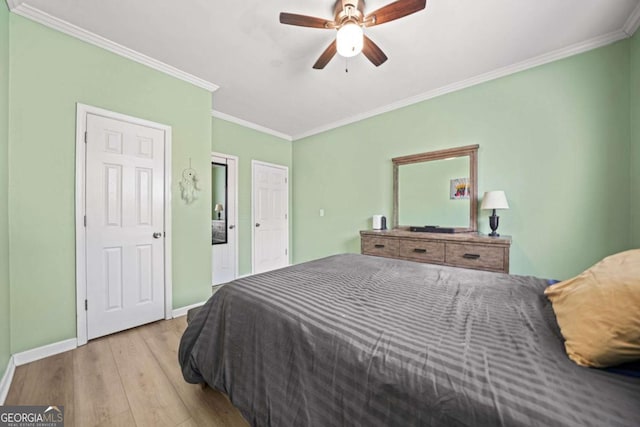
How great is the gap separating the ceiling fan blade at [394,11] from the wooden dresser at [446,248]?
77.5 inches

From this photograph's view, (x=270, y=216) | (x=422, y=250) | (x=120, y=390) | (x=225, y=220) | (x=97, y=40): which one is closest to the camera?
(x=120, y=390)

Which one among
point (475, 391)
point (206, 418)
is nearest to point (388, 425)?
point (475, 391)

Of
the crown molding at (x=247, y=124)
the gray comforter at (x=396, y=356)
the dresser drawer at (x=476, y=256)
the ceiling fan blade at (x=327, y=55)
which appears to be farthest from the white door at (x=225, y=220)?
the dresser drawer at (x=476, y=256)

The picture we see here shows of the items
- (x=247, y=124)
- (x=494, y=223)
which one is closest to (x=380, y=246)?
(x=494, y=223)

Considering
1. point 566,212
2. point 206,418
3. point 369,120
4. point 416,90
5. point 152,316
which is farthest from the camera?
point 369,120

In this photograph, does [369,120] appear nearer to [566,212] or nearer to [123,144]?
[566,212]

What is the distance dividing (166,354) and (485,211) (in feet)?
11.1

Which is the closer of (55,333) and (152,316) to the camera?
(55,333)

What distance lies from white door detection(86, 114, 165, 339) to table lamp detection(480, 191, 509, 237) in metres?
3.36

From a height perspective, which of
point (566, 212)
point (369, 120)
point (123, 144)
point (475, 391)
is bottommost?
point (475, 391)

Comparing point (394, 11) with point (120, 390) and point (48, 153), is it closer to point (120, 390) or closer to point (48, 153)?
point (48, 153)

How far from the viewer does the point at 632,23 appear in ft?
6.23

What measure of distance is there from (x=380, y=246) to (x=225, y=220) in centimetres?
245

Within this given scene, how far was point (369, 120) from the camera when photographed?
3.64 meters
